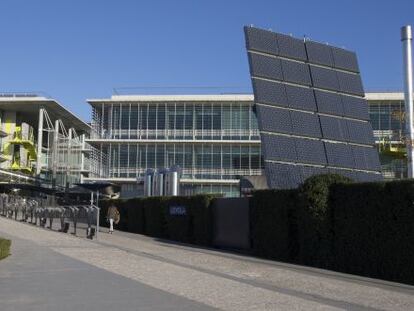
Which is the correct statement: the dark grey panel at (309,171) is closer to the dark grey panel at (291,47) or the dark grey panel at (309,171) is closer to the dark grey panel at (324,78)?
the dark grey panel at (324,78)

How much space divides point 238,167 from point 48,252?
4994 cm

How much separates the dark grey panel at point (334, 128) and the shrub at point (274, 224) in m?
5.13

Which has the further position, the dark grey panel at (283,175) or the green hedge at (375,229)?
the dark grey panel at (283,175)

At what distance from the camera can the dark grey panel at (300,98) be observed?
82.5 ft

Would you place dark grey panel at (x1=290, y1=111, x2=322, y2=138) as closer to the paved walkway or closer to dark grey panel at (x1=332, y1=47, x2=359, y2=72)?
dark grey panel at (x1=332, y1=47, x2=359, y2=72)

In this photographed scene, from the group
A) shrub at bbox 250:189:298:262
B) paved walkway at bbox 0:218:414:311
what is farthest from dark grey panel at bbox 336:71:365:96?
paved walkway at bbox 0:218:414:311

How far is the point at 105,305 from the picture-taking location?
9445 millimetres

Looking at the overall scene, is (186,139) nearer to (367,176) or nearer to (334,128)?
(334,128)

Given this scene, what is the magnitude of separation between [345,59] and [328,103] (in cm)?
352

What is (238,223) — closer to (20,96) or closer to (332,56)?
(332,56)

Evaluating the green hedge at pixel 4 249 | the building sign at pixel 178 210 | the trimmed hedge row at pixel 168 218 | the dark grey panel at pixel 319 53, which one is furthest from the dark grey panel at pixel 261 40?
the green hedge at pixel 4 249

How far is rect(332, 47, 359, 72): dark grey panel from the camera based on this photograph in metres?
28.1

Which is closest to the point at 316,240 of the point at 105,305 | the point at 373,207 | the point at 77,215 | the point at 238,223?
the point at 373,207

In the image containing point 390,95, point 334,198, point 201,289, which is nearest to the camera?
point 201,289
